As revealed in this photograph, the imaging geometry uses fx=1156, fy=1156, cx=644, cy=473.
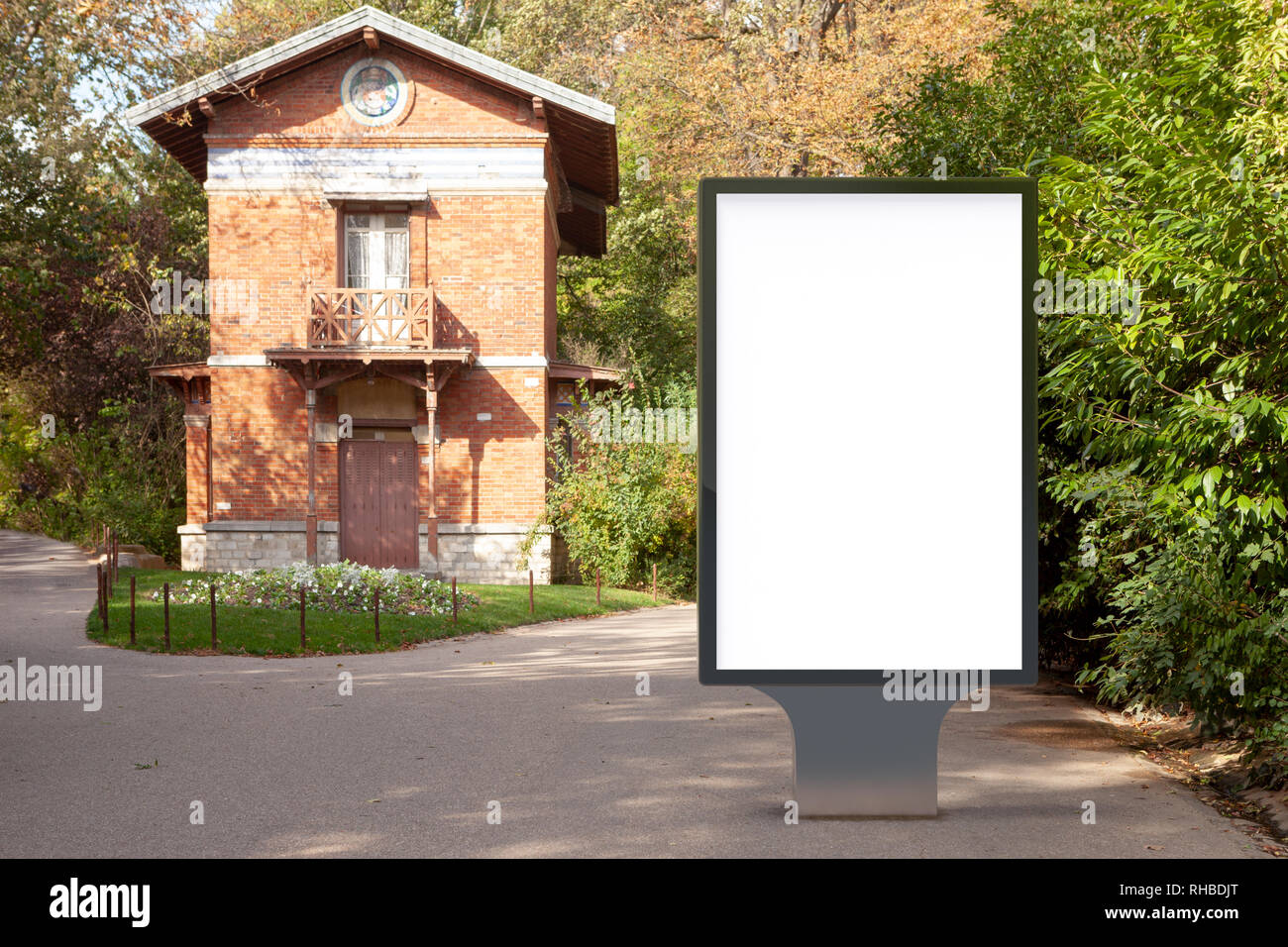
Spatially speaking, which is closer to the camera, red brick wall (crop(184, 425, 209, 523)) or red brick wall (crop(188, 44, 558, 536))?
red brick wall (crop(188, 44, 558, 536))

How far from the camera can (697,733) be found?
847 centimetres

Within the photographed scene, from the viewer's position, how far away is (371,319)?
21.2 metres

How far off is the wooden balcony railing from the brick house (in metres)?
0.04

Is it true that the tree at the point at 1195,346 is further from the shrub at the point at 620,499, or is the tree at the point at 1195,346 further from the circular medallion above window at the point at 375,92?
the circular medallion above window at the point at 375,92

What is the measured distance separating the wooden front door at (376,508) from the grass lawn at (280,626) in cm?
494

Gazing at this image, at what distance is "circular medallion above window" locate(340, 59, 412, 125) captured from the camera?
21656 mm

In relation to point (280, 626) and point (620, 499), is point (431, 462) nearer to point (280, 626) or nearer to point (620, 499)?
point (620, 499)

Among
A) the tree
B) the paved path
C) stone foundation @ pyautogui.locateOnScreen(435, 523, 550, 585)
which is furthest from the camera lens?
stone foundation @ pyautogui.locateOnScreen(435, 523, 550, 585)

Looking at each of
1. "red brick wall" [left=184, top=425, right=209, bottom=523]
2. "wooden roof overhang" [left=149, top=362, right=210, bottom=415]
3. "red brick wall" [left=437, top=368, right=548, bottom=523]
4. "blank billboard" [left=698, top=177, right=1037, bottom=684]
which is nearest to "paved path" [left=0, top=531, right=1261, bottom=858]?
"blank billboard" [left=698, top=177, right=1037, bottom=684]

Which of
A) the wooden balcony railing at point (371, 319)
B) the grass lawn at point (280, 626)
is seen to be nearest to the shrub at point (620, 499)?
the wooden balcony railing at point (371, 319)

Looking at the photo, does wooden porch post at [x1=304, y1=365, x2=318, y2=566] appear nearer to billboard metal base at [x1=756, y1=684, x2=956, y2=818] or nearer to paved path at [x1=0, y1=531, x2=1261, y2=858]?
paved path at [x1=0, y1=531, x2=1261, y2=858]

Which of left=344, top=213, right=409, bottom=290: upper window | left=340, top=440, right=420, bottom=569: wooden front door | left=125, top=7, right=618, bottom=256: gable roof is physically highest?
left=125, top=7, right=618, bottom=256: gable roof

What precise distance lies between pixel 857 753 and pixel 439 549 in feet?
54.9

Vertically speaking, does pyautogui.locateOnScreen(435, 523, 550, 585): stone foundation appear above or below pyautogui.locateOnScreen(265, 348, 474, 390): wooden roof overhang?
below
